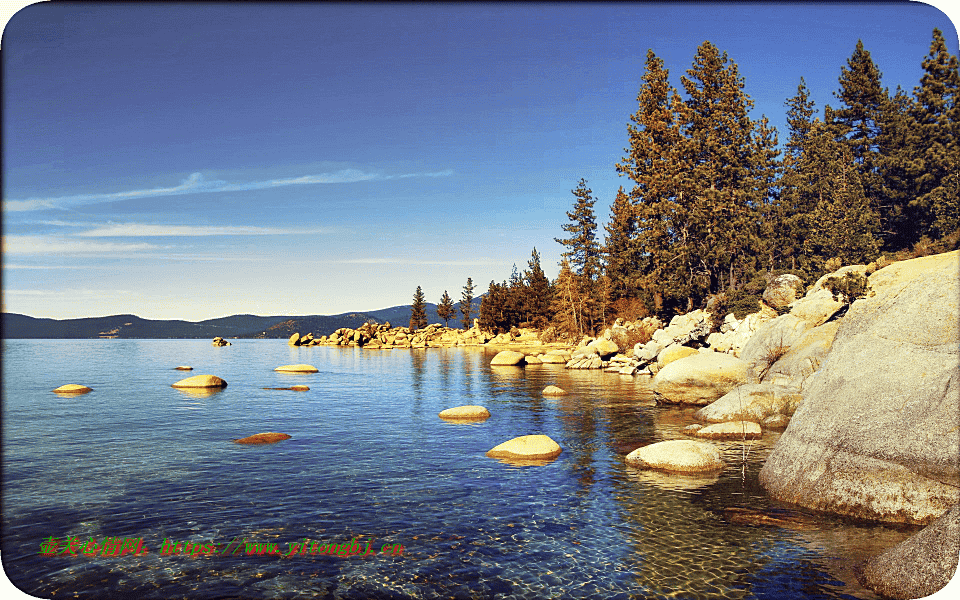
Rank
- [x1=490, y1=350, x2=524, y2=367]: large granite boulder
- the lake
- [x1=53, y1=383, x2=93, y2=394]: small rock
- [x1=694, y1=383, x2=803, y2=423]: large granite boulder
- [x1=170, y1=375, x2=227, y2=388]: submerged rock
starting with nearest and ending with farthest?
the lake < [x1=694, y1=383, x2=803, y2=423]: large granite boulder < [x1=53, y1=383, x2=93, y2=394]: small rock < [x1=170, y1=375, x2=227, y2=388]: submerged rock < [x1=490, y1=350, x2=524, y2=367]: large granite boulder

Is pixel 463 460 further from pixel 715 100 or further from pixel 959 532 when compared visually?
pixel 715 100

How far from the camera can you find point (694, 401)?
95.8 feet

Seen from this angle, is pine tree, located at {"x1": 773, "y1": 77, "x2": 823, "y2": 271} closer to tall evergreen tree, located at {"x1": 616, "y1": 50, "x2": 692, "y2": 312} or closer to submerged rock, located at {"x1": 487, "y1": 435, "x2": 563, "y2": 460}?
tall evergreen tree, located at {"x1": 616, "y1": 50, "x2": 692, "y2": 312}

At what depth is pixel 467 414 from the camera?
88.9ft

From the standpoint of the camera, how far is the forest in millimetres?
44469

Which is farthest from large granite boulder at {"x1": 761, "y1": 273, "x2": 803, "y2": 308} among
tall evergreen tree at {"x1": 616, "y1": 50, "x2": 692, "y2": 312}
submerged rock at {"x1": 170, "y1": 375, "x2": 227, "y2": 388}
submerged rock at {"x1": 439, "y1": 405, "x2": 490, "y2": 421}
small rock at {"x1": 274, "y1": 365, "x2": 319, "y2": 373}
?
submerged rock at {"x1": 170, "y1": 375, "x2": 227, "y2": 388}

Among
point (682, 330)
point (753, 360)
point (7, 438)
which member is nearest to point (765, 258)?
point (682, 330)

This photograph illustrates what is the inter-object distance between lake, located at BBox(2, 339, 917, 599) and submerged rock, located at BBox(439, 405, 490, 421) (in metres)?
1.89

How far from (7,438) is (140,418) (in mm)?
5673

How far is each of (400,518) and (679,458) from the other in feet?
28.3

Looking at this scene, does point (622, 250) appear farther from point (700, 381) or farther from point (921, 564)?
point (921, 564)

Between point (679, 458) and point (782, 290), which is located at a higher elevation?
point (782, 290)

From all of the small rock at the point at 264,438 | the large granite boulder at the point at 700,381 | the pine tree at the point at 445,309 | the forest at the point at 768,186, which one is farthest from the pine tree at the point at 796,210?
the pine tree at the point at 445,309

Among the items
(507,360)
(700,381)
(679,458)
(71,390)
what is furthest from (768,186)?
(71,390)
